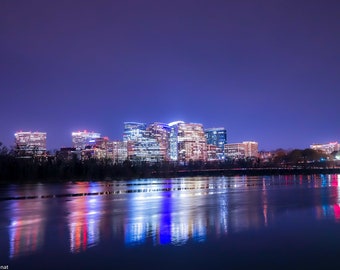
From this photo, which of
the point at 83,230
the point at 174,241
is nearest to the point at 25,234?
the point at 83,230

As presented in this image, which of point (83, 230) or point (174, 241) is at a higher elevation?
point (83, 230)

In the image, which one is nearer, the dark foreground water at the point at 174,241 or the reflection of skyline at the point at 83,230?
the dark foreground water at the point at 174,241

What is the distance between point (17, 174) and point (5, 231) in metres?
101

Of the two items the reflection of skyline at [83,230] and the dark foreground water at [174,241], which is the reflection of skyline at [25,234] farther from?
the reflection of skyline at [83,230]

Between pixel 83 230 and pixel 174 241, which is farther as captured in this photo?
pixel 83 230

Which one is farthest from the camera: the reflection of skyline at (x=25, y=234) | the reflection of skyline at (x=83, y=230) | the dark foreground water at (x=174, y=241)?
the reflection of skyline at (x=83, y=230)

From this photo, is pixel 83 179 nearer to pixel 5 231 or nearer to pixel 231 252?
pixel 5 231

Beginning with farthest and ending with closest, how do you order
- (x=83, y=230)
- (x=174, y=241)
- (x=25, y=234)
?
(x=83, y=230)
(x=25, y=234)
(x=174, y=241)

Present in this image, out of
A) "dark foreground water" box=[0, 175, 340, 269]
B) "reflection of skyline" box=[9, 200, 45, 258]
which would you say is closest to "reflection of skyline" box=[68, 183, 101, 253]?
"dark foreground water" box=[0, 175, 340, 269]

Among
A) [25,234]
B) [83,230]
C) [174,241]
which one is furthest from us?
[83,230]

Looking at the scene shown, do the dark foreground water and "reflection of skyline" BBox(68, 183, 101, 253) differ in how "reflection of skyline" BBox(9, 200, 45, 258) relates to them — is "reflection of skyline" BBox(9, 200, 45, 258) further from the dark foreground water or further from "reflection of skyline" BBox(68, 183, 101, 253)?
"reflection of skyline" BBox(68, 183, 101, 253)

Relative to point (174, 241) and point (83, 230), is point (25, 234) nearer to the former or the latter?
point (83, 230)

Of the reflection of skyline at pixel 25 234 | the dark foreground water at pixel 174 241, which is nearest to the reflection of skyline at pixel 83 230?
the dark foreground water at pixel 174 241

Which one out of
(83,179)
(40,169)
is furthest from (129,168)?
(40,169)
